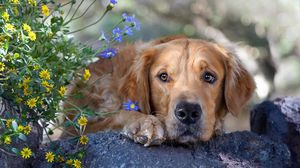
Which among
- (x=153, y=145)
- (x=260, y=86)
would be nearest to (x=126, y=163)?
(x=153, y=145)

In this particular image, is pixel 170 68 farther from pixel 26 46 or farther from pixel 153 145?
pixel 26 46

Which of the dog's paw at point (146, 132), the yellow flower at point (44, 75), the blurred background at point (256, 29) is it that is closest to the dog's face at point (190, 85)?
the dog's paw at point (146, 132)

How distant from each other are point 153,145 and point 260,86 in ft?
19.6

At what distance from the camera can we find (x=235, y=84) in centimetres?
474

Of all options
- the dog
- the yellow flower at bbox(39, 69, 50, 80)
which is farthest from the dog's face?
the yellow flower at bbox(39, 69, 50, 80)

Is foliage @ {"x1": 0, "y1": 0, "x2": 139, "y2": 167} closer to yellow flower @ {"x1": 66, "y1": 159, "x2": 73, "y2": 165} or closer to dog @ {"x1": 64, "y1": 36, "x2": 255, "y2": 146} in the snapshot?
yellow flower @ {"x1": 66, "y1": 159, "x2": 73, "y2": 165}

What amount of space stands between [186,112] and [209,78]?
0.66 m

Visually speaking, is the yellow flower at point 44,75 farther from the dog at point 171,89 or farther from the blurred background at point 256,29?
the blurred background at point 256,29

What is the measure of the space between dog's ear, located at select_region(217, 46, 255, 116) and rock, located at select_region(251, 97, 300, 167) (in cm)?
37

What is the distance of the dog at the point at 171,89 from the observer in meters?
3.93

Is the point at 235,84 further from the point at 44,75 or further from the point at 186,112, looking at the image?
the point at 44,75

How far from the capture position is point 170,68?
14.8 feet

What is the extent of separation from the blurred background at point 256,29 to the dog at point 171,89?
4.27 meters

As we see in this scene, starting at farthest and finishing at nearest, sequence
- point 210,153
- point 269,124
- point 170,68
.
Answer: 1. point 269,124
2. point 170,68
3. point 210,153
